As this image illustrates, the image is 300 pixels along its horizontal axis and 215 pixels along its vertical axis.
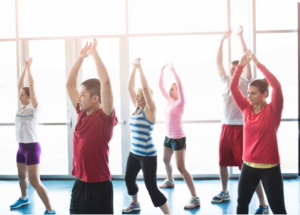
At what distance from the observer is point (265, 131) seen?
85.0 inches

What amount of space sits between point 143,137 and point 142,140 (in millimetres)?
30

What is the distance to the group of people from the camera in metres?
1.85

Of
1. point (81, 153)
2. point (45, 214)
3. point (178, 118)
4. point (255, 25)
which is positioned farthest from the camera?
point (255, 25)

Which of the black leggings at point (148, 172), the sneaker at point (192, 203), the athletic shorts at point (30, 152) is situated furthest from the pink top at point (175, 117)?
the athletic shorts at point (30, 152)

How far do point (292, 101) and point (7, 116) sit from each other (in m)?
4.50

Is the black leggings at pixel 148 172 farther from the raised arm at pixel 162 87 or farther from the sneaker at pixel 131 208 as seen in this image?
the raised arm at pixel 162 87

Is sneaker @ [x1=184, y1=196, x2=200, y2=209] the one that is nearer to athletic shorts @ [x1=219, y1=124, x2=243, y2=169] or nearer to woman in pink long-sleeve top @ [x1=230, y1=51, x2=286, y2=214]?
athletic shorts @ [x1=219, y1=124, x2=243, y2=169]

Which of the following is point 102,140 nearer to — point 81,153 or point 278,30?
point 81,153

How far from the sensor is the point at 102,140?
1.88 metres

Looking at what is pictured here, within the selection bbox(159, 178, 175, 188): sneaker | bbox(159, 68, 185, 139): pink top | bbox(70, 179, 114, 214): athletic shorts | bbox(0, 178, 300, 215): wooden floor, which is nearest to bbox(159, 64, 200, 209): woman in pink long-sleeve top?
bbox(159, 68, 185, 139): pink top

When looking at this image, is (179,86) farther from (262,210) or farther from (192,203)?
(262,210)

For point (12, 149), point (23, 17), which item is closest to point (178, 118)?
point (23, 17)

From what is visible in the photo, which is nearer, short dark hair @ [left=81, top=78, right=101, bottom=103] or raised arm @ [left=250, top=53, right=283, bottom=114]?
short dark hair @ [left=81, top=78, right=101, bottom=103]

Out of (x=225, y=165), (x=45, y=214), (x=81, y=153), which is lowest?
(x=45, y=214)
